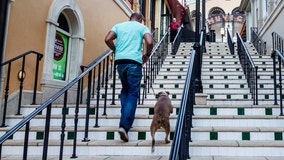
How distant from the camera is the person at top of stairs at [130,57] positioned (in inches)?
129

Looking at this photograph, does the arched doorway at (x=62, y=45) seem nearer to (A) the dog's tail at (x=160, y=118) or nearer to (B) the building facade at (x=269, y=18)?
(A) the dog's tail at (x=160, y=118)

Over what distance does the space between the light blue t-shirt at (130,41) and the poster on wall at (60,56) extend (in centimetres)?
260

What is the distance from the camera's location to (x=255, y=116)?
147 inches

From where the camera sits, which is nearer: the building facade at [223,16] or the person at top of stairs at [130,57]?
the person at top of stairs at [130,57]

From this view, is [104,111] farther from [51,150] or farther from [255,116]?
[255,116]

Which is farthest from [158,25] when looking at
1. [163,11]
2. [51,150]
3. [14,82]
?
[51,150]

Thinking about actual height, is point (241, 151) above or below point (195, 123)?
below

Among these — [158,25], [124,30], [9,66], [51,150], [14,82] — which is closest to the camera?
[51,150]

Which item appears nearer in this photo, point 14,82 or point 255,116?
point 255,116

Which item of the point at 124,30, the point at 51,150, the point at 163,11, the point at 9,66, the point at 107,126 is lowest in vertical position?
the point at 51,150

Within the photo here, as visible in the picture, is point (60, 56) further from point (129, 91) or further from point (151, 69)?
point (129, 91)

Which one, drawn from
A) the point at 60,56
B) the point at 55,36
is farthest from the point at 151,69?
the point at 55,36

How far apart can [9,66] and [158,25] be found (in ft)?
41.8

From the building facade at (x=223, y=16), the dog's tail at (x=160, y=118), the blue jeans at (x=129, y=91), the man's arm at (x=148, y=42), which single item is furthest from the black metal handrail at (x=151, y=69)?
the building facade at (x=223, y=16)
